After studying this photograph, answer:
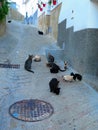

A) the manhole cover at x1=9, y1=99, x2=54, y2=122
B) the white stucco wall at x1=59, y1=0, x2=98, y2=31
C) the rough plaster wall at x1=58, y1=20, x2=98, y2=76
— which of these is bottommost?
the manhole cover at x1=9, y1=99, x2=54, y2=122

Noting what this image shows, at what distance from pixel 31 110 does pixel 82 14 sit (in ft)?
12.8

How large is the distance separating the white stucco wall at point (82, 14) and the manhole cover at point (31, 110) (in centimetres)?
298

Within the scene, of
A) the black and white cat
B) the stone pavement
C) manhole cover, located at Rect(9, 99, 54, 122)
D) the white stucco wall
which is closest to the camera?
the stone pavement

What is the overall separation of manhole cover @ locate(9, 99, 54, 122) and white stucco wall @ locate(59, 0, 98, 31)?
2.98 m

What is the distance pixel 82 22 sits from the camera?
7.14 metres

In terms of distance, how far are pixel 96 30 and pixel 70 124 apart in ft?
11.3

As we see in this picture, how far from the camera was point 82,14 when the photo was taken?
23.6 feet

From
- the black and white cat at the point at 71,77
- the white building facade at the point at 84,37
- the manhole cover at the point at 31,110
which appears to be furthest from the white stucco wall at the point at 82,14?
the manhole cover at the point at 31,110

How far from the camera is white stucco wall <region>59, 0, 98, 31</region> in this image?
6.57 m

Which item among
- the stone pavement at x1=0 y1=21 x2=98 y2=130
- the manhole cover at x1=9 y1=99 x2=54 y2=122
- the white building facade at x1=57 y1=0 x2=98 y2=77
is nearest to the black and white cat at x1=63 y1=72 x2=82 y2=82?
the stone pavement at x1=0 y1=21 x2=98 y2=130

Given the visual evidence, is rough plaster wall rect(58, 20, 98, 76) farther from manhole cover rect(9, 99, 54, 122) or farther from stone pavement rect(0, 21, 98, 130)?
manhole cover rect(9, 99, 54, 122)

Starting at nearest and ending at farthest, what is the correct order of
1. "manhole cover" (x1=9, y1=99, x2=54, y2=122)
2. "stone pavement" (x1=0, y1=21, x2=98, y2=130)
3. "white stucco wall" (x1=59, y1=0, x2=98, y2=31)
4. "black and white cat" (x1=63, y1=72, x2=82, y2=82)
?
"stone pavement" (x1=0, y1=21, x2=98, y2=130)
"manhole cover" (x1=9, y1=99, x2=54, y2=122)
"black and white cat" (x1=63, y1=72, x2=82, y2=82)
"white stucco wall" (x1=59, y1=0, x2=98, y2=31)

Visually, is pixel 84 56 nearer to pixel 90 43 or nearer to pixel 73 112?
pixel 90 43

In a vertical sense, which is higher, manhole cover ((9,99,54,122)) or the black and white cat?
the black and white cat
